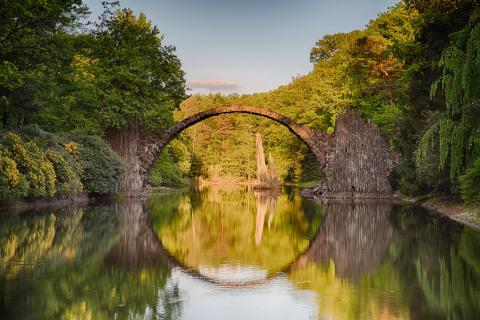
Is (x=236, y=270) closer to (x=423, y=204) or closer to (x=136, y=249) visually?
(x=136, y=249)

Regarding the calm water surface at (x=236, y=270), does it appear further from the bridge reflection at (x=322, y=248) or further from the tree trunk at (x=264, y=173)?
the tree trunk at (x=264, y=173)

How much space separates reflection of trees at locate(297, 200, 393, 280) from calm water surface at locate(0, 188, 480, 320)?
0.03 metres

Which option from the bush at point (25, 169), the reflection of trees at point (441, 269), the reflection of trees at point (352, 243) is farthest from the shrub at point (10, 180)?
the reflection of trees at point (441, 269)

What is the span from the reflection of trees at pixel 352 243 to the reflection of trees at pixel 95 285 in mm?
3038

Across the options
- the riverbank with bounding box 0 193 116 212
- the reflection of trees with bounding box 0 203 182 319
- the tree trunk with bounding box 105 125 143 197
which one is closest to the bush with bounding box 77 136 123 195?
the riverbank with bounding box 0 193 116 212

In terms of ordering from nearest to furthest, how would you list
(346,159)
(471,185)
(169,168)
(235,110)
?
(471,185)
(346,159)
(235,110)
(169,168)

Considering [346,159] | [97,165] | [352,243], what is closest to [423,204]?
[346,159]

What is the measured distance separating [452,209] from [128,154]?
61.7 ft

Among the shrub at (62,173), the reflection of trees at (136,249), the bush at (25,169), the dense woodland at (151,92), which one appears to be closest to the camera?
the reflection of trees at (136,249)

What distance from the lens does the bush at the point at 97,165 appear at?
29.6 m

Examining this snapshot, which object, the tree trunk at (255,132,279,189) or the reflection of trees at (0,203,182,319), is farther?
the tree trunk at (255,132,279,189)

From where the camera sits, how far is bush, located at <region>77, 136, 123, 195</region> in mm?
29641

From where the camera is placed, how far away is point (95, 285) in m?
8.94

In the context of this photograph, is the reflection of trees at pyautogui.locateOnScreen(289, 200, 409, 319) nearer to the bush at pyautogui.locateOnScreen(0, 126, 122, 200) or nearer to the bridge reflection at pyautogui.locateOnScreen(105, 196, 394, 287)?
the bridge reflection at pyautogui.locateOnScreen(105, 196, 394, 287)
